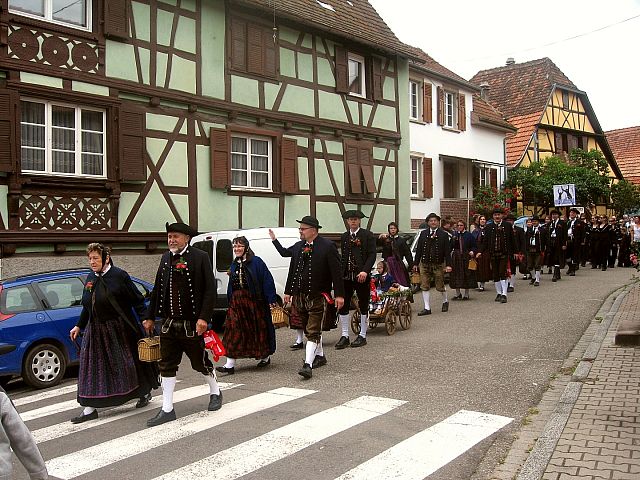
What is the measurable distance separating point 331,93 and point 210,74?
175 inches

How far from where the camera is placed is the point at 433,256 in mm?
13938

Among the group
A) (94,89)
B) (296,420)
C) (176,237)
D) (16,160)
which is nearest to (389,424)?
Result: (296,420)

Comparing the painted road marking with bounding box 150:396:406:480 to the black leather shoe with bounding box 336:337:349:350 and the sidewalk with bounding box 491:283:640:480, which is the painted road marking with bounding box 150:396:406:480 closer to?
the sidewalk with bounding box 491:283:640:480

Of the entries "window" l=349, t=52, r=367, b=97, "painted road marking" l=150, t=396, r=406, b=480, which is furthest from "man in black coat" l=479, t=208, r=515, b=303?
"painted road marking" l=150, t=396, r=406, b=480

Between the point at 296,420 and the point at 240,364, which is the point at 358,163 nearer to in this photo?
the point at 240,364

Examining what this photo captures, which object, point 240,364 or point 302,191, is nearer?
point 240,364

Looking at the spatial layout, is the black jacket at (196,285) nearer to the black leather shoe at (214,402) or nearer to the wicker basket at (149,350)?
the wicker basket at (149,350)

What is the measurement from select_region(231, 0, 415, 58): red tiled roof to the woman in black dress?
38.8 ft

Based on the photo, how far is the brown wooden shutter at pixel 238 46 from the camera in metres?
17.3

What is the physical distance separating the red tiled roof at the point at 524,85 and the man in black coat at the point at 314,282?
97.2 ft

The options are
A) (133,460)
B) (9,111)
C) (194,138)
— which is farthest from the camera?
(194,138)

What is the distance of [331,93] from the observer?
20109mm

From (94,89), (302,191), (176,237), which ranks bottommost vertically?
(176,237)

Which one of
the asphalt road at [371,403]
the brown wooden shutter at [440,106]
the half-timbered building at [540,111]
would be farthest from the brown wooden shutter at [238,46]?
the half-timbered building at [540,111]
